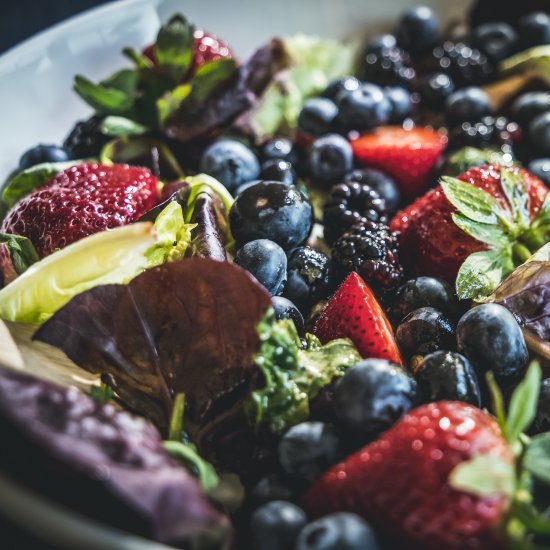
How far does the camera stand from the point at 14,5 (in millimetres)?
Answer: 2547

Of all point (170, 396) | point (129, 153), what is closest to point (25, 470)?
point (170, 396)

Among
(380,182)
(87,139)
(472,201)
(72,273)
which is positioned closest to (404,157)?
(380,182)

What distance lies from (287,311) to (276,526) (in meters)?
0.38

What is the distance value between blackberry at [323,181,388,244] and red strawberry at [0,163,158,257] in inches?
12.9

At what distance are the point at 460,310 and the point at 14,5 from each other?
2.06 meters

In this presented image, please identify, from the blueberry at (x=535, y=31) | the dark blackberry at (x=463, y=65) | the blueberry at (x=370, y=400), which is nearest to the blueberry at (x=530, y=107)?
the dark blackberry at (x=463, y=65)

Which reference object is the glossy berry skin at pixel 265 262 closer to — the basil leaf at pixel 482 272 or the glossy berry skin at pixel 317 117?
the basil leaf at pixel 482 272

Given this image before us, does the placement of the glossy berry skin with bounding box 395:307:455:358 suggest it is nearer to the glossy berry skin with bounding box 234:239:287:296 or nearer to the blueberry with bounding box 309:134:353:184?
the glossy berry skin with bounding box 234:239:287:296

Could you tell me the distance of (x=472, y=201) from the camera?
1262mm

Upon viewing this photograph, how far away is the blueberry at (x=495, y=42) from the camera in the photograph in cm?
192

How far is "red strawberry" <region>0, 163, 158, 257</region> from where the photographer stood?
122 cm

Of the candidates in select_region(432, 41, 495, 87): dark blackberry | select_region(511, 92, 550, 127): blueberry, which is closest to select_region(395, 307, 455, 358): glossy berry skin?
select_region(511, 92, 550, 127): blueberry

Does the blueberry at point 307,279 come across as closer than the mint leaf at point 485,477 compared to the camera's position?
No

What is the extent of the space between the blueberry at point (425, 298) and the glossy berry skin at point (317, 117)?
0.55 meters
